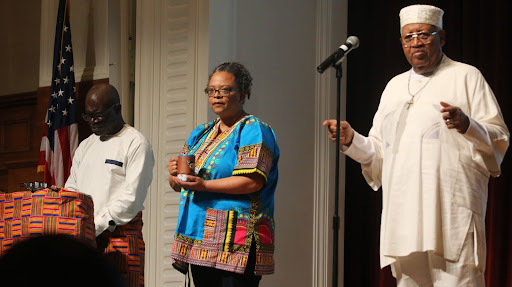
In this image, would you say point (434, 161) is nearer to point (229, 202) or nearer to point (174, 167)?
point (229, 202)

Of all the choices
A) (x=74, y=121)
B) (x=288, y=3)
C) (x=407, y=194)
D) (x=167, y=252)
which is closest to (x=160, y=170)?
(x=167, y=252)

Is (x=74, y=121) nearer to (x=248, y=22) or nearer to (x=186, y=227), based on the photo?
(x=248, y=22)

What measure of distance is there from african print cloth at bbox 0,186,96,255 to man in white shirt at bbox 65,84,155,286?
1.03 feet

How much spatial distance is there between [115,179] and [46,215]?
0.58 meters

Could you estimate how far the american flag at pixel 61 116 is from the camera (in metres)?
5.91

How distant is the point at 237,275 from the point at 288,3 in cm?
282

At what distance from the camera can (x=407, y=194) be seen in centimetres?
320

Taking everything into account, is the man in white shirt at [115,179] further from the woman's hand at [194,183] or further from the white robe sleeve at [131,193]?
the woman's hand at [194,183]

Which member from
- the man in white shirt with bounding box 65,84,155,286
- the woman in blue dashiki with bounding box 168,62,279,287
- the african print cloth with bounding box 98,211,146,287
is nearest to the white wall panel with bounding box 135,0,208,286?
the man in white shirt with bounding box 65,84,155,286

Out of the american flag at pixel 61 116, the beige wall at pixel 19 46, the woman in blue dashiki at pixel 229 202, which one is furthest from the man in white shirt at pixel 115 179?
the beige wall at pixel 19 46

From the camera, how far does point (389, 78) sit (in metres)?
5.28

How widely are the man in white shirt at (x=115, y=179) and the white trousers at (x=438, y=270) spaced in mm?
1256

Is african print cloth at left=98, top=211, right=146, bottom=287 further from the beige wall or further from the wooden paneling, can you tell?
the beige wall

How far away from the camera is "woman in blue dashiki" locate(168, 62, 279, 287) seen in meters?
3.22
